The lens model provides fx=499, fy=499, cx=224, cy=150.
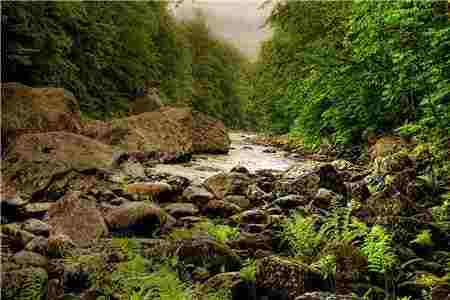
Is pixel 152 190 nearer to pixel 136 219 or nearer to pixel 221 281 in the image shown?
pixel 136 219

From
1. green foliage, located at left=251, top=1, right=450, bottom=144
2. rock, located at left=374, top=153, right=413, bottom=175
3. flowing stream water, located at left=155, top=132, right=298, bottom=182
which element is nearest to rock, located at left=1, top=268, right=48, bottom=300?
green foliage, located at left=251, top=1, right=450, bottom=144

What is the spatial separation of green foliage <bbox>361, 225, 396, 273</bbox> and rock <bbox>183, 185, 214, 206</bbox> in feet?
11.9

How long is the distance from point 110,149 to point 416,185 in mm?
6636

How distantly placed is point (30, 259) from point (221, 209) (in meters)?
3.25

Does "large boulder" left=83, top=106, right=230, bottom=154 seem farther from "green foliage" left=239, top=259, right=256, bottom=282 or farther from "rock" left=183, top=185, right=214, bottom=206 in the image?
"green foliage" left=239, top=259, right=256, bottom=282

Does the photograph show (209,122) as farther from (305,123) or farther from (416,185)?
(416,185)

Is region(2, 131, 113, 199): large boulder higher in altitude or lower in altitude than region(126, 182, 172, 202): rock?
higher

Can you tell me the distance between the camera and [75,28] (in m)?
17.5

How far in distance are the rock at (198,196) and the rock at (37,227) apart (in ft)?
8.47

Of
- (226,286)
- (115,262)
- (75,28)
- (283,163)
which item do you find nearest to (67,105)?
(75,28)

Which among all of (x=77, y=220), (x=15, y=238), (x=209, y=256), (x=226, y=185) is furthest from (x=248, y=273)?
(x=226, y=185)

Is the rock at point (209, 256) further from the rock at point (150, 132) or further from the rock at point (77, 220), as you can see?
the rock at point (150, 132)

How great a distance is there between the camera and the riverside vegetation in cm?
441

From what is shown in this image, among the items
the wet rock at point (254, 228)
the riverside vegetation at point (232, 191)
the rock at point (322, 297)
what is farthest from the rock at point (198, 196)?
the rock at point (322, 297)
